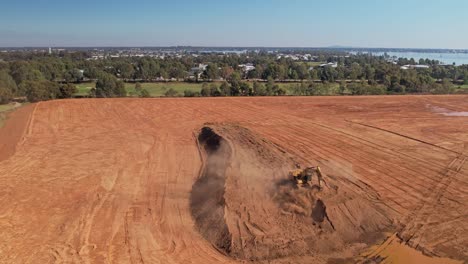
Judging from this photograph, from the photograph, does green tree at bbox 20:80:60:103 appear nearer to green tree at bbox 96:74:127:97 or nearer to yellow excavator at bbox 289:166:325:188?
green tree at bbox 96:74:127:97

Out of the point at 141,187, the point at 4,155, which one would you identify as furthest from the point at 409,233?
the point at 4,155

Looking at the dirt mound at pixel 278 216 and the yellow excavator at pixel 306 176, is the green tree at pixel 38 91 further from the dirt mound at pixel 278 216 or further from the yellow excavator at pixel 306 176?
the yellow excavator at pixel 306 176

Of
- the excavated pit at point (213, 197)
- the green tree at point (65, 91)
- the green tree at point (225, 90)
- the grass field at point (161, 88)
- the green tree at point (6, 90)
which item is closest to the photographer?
the excavated pit at point (213, 197)

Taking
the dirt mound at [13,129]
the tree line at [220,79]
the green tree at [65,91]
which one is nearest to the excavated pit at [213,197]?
the dirt mound at [13,129]

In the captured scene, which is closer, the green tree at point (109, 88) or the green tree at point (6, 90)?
the green tree at point (6, 90)

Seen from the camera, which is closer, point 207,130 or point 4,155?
point 4,155

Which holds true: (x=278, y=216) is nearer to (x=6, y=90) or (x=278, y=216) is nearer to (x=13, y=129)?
(x=13, y=129)

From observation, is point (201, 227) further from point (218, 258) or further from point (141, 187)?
point (141, 187)
